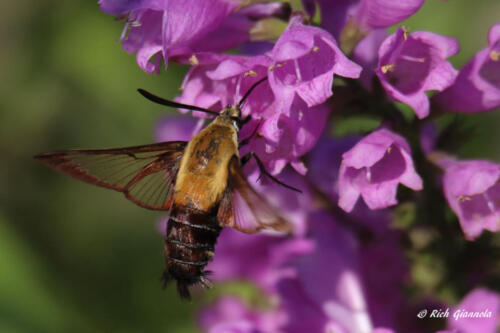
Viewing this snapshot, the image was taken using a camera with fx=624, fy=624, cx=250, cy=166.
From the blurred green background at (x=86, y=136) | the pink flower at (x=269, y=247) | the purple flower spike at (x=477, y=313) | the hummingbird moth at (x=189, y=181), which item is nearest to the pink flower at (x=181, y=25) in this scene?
the hummingbird moth at (x=189, y=181)

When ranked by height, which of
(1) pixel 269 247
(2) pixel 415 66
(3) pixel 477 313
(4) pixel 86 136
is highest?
(2) pixel 415 66

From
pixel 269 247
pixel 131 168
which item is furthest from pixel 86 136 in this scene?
pixel 131 168

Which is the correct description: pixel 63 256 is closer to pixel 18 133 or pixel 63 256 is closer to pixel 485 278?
pixel 18 133

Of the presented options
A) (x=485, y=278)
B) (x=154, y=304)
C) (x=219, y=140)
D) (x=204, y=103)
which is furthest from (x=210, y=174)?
(x=154, y=304)

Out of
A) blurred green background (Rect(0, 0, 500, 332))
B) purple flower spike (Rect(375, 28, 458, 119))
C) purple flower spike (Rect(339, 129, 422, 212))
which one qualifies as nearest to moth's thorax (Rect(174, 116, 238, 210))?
purple flower spike (Rect(339, 129, 422, 212))

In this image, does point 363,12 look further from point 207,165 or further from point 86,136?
point 86,136

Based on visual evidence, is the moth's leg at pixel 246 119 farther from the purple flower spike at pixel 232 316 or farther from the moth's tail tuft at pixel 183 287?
the purple flower spike at pixel 232 316

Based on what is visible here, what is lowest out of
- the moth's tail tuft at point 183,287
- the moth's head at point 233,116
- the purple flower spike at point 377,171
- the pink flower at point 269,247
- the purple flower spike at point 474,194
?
the pink flower at point 269,247
